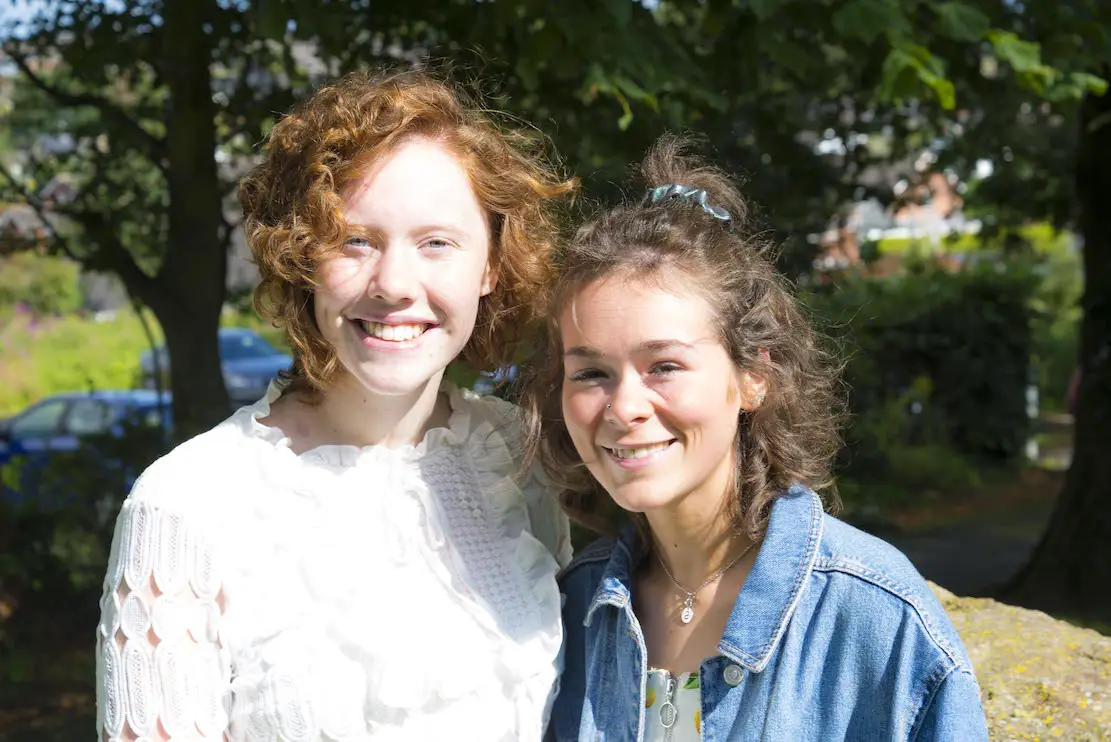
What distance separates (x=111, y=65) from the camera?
205 inches

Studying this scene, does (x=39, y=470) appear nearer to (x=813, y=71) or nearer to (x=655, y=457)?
(x=813, y=71)

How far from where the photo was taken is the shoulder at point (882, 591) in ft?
5.75

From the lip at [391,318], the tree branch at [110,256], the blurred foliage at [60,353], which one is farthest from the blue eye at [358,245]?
the blurred foliage at [60,353]

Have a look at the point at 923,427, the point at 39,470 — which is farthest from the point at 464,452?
the point at 923,427

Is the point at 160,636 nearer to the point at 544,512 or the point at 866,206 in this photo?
the point at 544,512

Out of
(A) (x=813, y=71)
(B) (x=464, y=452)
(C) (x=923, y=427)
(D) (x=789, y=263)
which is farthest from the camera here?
(C) (x=923, y=427)

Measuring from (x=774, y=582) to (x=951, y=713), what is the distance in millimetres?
332

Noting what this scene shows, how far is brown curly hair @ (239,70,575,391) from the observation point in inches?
77.4

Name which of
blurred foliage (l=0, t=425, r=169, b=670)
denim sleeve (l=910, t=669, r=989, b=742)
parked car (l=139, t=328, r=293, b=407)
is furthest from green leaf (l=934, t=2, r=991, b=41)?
parked car (l=139, t=328, r=293, b=407)

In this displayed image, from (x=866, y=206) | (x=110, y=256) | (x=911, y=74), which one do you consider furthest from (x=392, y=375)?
(x=866, y=206)

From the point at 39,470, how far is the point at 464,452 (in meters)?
4.14

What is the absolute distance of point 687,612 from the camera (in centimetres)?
208

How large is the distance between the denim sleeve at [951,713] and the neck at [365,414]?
1.01 meters

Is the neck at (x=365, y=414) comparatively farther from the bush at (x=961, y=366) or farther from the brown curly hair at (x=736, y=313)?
the bush at (x=961, y=366)
